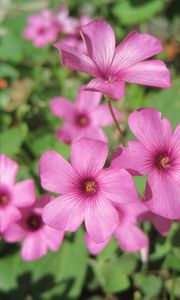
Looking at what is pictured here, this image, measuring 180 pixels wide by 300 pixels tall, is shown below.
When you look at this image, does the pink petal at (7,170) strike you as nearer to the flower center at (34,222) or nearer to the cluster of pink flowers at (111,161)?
the flower center at (34,222)

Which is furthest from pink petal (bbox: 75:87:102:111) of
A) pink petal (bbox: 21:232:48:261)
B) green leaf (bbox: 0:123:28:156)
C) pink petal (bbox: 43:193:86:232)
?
pink petal (bbox: 43:193:86:232)

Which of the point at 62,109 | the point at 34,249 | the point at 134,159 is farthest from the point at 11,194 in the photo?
the point at 134,159

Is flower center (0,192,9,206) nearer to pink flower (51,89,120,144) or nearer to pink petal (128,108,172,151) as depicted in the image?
pink flower (51,89,120,144)

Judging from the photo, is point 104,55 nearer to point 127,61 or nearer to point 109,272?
point 127,61

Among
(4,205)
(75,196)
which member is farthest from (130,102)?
(75,196)

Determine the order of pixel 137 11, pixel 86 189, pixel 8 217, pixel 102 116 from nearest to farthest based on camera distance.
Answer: pixel 86 189
pixel 8 217
pixel 102 116
pixel 137 11

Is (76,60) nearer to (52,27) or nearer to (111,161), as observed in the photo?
(111,161)
